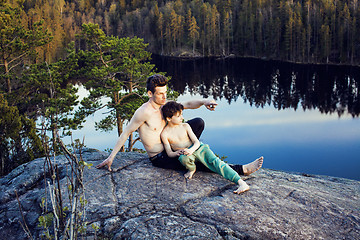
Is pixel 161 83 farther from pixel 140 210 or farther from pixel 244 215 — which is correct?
pixel 244 215

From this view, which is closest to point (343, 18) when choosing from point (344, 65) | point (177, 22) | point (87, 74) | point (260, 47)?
point (344, 65)

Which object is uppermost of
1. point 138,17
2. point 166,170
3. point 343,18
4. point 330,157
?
point 138,17

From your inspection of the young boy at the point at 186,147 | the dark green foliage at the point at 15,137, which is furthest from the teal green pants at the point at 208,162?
the dark green foliage at the point at 15,137

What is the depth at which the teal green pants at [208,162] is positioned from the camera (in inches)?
190

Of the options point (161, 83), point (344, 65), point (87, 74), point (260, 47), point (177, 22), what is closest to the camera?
point (161, 83)

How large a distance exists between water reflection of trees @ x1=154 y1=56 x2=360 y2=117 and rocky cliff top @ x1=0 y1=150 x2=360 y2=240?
101ft

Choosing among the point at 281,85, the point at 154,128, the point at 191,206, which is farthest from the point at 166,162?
the point at 281,85

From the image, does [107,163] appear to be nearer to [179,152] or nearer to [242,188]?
[179,152]

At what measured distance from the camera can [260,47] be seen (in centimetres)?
6638

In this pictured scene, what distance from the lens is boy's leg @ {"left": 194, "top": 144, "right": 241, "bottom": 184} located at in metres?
4.79

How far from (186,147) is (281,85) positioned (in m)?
38.1

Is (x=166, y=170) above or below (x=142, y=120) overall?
below

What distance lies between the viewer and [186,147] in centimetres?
513

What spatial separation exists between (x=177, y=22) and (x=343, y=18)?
3362 centimetres
